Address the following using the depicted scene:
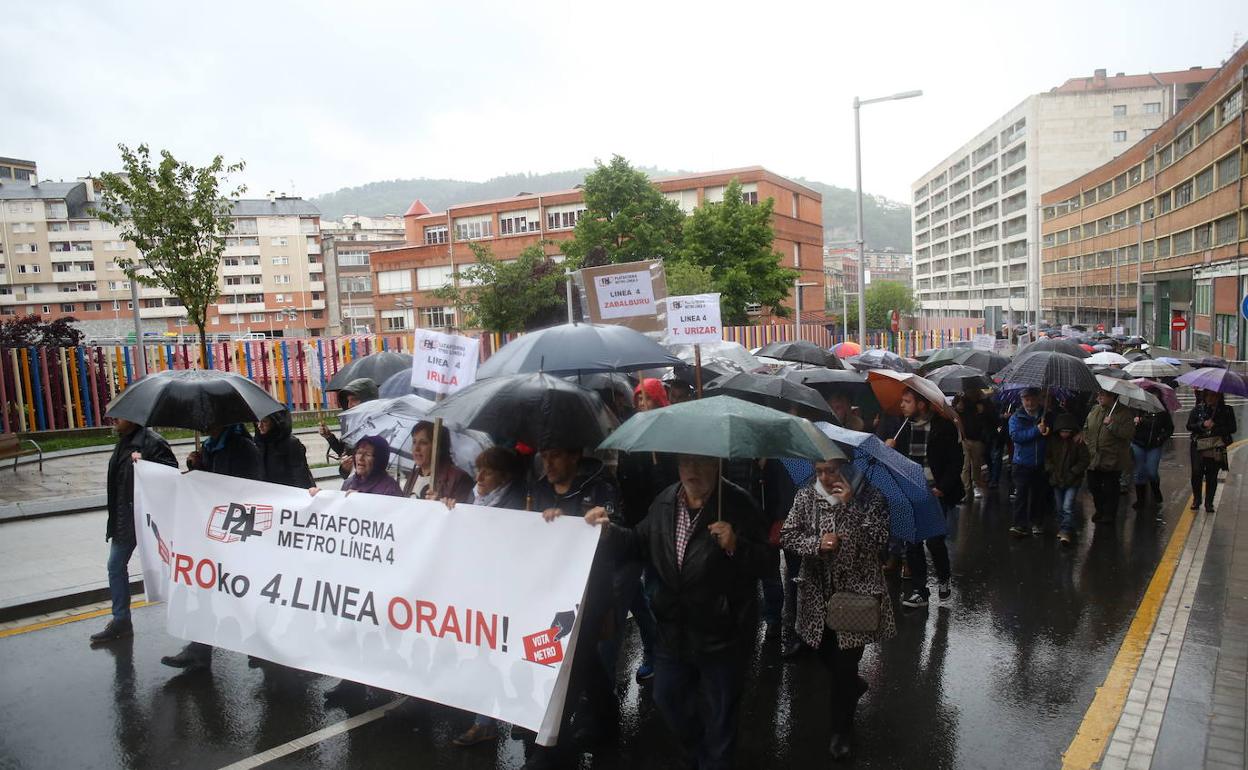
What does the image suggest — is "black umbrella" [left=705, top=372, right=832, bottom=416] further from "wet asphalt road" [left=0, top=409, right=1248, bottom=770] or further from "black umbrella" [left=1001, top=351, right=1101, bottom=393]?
"black umbrella" [left=1001, top=351, right=1101, bottom=393]

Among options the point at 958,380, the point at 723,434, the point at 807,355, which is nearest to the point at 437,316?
the point at 807,355

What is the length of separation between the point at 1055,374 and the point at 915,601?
368cm

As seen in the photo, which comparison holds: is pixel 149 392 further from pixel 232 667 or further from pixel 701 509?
pixel 701 509

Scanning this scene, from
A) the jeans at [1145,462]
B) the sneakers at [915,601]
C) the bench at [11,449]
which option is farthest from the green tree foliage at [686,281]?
the sneakers at [915,601]

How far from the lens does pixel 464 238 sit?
74625 mm

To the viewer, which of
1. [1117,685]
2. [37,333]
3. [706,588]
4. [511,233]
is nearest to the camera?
[706,588]

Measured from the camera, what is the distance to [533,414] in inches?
195

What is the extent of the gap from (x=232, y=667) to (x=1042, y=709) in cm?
559

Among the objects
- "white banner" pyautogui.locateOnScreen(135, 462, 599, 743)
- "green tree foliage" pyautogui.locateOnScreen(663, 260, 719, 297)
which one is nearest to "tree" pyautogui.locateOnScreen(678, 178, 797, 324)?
"green tree foliage" pyautogui.locateOnScreen(663, 260, 719, 297)

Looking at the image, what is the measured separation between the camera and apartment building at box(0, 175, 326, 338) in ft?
275

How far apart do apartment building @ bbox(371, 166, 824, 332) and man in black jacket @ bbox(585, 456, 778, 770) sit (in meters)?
60.8

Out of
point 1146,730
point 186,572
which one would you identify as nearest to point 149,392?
point 186,572

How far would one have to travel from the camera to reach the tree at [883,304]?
101m

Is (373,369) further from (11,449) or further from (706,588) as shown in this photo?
(11,449)
